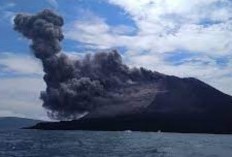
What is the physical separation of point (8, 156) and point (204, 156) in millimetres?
29926

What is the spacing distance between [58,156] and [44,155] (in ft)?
9.56

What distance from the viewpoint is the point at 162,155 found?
256 ft

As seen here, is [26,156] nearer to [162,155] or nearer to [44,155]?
[44,155]

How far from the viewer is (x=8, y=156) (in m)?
69.7

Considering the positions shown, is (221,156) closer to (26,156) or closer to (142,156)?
(142,156)

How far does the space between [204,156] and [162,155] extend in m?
6.53

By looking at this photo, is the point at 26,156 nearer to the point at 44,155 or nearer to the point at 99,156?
the point at 44,155

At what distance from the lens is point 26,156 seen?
7081 cm

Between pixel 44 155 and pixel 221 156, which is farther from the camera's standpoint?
pixel 221 156

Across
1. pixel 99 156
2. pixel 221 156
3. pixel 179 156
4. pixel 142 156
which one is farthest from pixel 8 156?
pixel 221 156

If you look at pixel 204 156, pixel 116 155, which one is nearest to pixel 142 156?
pixel 116 155

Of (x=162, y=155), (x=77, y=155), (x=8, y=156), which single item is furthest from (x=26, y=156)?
(x=162, y=155)

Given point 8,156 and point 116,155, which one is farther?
point 116,155

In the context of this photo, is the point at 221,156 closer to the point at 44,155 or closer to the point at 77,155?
the point at 77,155
